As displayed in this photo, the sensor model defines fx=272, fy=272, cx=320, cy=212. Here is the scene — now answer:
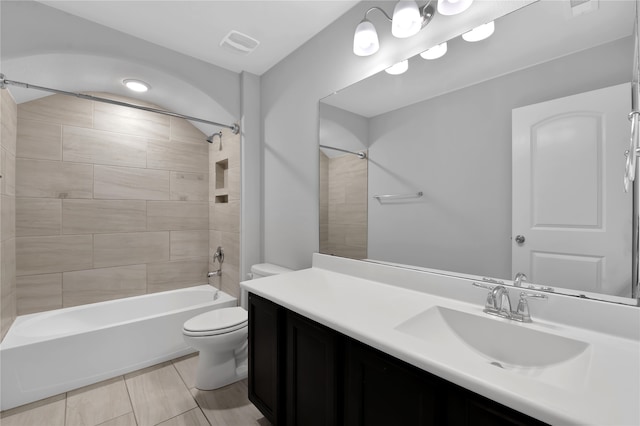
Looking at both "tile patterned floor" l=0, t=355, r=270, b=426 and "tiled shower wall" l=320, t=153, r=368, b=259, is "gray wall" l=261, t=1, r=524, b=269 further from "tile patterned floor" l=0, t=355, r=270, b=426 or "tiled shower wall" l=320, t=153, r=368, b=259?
"tile patterned floor" l=0, t=355, r=270, b=426

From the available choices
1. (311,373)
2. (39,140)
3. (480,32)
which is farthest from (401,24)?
(39,140)

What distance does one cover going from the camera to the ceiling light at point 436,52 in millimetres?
1326

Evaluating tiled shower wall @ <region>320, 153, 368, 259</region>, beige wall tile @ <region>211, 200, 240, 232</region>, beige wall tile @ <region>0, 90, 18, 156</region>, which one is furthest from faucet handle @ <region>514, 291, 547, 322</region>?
beige wall tile @ <region>0, 90, 18, 156</region>

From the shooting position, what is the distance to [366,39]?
4.91ft

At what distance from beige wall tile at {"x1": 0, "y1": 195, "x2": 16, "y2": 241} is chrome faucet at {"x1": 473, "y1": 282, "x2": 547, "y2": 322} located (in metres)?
2.92

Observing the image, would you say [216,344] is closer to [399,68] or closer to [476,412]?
[476,412]

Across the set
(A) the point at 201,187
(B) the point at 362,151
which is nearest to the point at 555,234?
(B) the point at 362,151

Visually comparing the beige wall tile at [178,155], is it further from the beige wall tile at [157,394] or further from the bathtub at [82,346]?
the beige wall tile at [157,394]

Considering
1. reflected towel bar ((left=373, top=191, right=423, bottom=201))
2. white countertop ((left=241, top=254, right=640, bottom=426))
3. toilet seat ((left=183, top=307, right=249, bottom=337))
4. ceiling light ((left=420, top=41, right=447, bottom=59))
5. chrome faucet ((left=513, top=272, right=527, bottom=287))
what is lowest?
toilet seat ((left=183, top=307, right=249, bottom=337))

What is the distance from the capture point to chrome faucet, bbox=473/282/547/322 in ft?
3.27

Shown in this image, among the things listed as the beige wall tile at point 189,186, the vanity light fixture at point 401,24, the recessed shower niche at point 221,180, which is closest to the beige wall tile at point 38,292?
the beige wall tile at point 189,186

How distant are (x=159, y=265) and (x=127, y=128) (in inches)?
57.8

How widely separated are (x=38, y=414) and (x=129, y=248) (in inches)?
56.8

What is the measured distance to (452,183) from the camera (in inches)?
51.3
